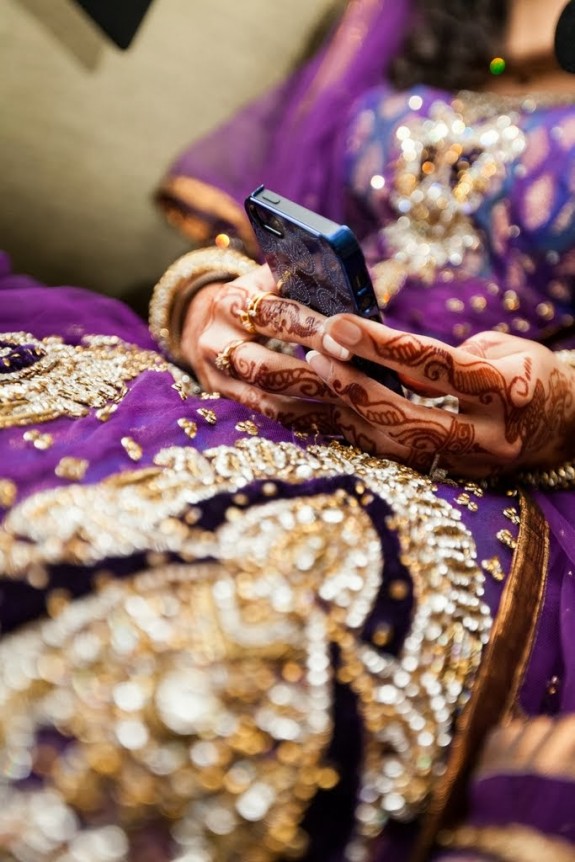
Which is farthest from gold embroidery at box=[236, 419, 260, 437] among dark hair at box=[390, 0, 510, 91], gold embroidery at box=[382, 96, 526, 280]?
dark hair at box=[390, 0, 510, 91]

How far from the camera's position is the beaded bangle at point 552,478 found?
50 cm

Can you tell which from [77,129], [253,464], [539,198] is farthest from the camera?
[77,129]

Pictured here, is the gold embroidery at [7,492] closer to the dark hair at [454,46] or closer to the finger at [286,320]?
the finger at [286,320]

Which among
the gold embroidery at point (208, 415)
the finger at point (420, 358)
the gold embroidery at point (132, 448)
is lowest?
the gold embroidery at point (132, 448)

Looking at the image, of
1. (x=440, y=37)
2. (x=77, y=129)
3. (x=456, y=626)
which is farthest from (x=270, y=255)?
(x=440, y=37)

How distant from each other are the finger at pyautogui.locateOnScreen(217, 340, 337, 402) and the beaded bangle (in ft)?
0.53

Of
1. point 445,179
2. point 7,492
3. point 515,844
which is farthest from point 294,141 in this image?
point 515,844

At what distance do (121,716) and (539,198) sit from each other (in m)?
0.57

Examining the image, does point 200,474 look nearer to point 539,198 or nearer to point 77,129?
point 539,198

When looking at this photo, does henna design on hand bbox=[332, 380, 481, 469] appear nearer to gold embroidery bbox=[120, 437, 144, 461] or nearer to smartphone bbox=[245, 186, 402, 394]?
smartphone bbox=[245, 186, 402, 394]

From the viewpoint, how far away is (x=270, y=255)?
1.40 ft

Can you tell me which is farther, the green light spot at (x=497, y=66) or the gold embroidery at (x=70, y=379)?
the green light spot at (x=497, y=66)

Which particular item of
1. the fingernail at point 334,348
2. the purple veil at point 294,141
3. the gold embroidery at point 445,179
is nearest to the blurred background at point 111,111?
the purple veil at point 294,141

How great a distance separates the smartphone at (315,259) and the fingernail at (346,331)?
2cm
